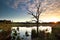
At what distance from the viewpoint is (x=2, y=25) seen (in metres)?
8.36

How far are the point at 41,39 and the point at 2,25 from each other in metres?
1.73

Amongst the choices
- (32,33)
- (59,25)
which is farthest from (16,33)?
(59,25)

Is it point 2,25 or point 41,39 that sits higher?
point 2,25

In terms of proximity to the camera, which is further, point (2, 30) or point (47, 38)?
point (47, 38)

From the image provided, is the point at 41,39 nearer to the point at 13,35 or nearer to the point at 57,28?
the point at 13,35

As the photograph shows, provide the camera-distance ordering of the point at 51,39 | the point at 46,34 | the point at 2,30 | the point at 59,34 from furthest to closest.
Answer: the point at 59,34, the point at 46,34, the point at 51,39, the point at 2,30

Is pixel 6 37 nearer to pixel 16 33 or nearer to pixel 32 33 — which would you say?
pixel 16 33

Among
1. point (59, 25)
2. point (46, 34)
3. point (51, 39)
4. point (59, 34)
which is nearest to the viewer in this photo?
point (51, 39)

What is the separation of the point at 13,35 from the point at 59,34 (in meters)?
3.28

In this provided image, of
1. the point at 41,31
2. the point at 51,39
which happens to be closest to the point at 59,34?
the point at 41,31

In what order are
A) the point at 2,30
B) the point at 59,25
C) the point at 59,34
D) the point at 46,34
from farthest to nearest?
the point at 59,25 → the point at 59,34 → the point at 46,34 → the point at 2,30

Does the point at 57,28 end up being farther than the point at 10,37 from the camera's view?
Yes

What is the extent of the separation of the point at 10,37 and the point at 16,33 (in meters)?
0.81

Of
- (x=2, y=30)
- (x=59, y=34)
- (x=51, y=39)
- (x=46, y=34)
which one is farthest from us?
(x=59, y=34)
